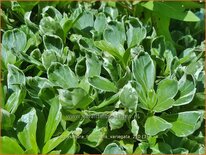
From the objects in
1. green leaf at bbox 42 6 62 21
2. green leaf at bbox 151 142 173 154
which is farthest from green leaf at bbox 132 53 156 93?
green leaf at bbox 42 6 62 21

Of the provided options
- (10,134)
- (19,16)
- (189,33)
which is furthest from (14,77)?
(189,33)

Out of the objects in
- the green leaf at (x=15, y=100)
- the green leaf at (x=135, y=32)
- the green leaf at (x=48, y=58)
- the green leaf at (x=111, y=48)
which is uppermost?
the green leaf at (x=135, y=32)

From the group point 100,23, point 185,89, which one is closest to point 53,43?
point 100,23

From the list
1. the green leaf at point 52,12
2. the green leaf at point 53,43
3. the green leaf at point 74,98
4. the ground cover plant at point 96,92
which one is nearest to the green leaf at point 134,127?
the ground cover plant at point 96,92

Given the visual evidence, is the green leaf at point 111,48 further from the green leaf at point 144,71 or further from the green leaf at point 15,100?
the green leaf at point 15,100

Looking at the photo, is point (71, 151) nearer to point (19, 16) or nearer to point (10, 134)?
point (10, 134)
